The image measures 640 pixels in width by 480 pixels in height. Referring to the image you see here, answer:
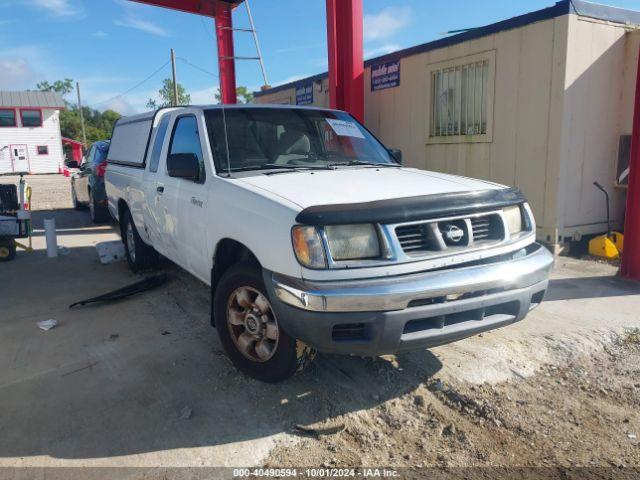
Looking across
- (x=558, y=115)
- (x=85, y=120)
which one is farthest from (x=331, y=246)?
(x=85, y=120)

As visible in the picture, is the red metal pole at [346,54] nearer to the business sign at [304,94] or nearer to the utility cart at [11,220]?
the business sign at [304,94]

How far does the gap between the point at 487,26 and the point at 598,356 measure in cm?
556

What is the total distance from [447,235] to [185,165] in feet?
6.55

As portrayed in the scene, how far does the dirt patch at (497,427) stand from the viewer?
2.68 meters

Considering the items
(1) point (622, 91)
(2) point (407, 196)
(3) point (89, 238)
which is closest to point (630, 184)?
(1) point (622, 91)

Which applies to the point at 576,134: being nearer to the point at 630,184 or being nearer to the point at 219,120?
the point at 630,184

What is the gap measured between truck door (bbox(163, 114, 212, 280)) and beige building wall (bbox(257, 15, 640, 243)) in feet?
16.1

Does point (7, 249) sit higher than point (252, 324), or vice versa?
point (252, 324)

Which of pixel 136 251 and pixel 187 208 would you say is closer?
pixel 187 208

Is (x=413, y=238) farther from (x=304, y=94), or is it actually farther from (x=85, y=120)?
(x=85, y=120)

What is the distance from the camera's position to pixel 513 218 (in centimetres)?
341

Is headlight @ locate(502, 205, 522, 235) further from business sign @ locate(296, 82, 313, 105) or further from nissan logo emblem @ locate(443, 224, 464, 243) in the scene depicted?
business sign @ locate(296, 82, 313, 105)

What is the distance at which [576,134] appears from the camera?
6.92 m

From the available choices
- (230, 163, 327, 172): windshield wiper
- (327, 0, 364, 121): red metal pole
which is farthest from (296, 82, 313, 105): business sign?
(230, 163, 327, 172): windshield wiper
